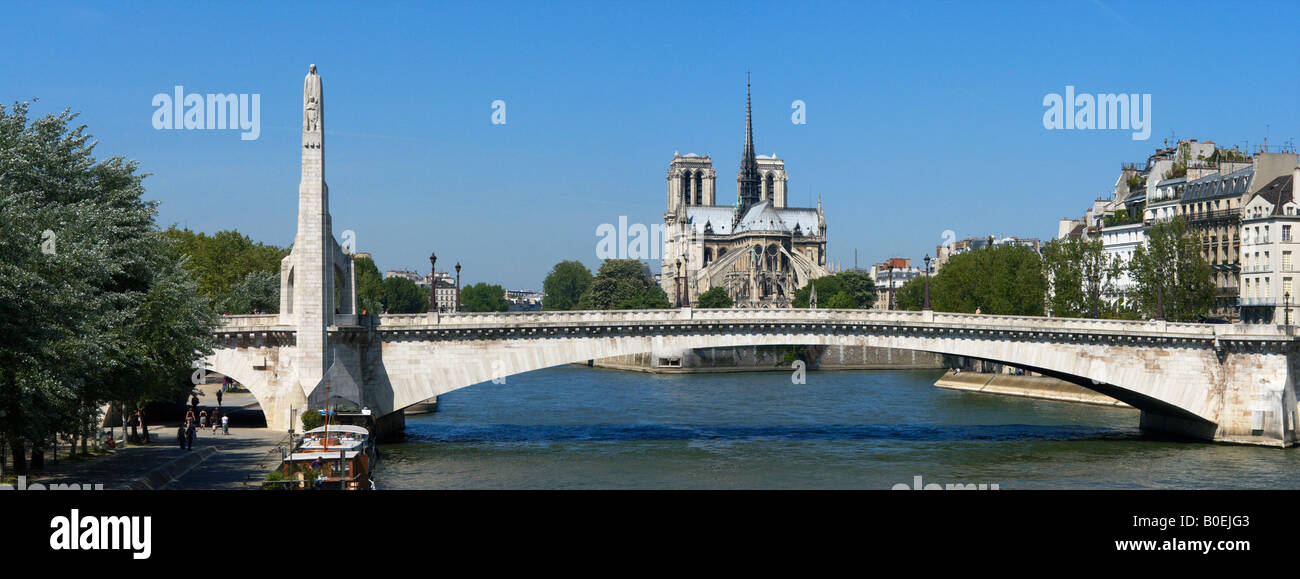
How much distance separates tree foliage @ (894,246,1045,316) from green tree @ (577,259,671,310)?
169ft

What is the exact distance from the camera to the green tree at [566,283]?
619 ft

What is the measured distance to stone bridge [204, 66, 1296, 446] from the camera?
134ft

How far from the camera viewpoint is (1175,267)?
2511 inches

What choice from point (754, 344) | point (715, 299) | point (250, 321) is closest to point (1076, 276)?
point (754, 344)

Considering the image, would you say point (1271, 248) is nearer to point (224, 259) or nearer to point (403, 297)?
point (224, 259)

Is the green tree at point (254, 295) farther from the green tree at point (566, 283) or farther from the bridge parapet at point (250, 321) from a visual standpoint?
the green tree at point (566, 283)

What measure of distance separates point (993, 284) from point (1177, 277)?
1253 centimetres
